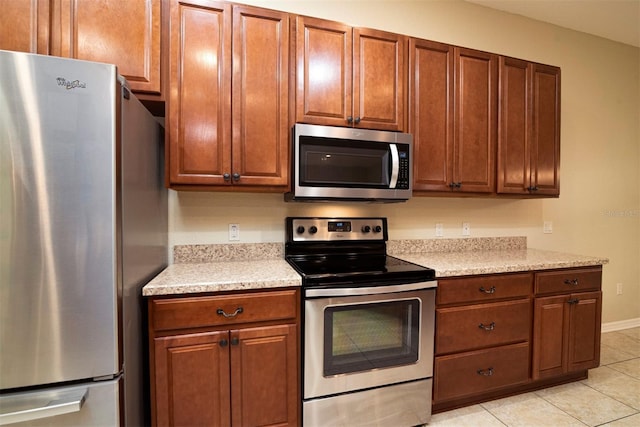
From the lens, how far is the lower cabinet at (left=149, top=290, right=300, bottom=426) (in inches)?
51.0

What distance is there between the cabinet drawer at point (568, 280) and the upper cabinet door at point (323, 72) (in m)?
1.71

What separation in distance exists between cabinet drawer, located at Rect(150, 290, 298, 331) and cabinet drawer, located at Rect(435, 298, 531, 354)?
939 mm

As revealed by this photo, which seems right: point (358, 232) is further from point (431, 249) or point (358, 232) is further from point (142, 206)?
point (142, 206)

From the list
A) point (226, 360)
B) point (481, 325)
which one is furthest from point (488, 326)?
point (226, 360)

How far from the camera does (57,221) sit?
0.99 m

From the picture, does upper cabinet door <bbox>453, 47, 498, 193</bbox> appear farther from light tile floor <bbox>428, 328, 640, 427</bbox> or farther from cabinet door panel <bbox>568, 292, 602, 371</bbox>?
light tile floor <bbox>428, 328, 640, 427</bbox>

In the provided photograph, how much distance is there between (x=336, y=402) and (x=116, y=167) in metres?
1.52

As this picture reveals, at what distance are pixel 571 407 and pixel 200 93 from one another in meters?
3.02

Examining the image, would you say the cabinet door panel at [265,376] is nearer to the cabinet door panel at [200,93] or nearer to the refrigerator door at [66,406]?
the refrigerator door at [66,406]

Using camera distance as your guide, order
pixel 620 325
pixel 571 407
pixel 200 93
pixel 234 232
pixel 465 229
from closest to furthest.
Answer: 1. pixel 200 93
2. pixel 571 407
3. pixel 234 232
4. pixel 465 229
5. pixel 620 325

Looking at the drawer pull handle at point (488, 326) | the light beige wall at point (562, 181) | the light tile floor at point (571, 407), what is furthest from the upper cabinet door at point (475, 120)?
the light tile floor at point (571, 407)

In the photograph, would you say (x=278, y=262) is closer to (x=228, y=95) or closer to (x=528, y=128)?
(x=228, y=95)

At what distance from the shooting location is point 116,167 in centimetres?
107

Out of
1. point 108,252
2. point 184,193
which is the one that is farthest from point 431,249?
point 108,252
